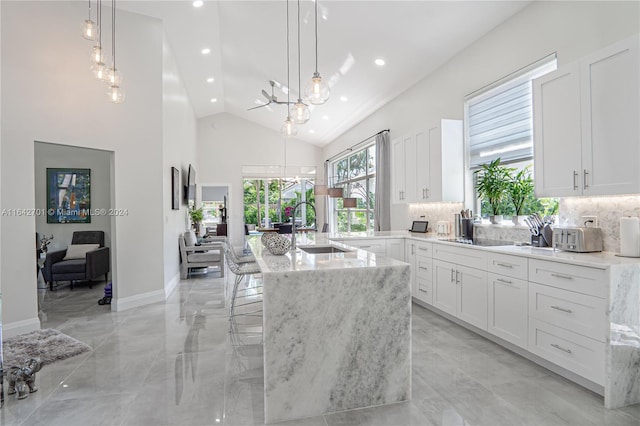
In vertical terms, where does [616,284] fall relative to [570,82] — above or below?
below

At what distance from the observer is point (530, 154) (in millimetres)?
3658

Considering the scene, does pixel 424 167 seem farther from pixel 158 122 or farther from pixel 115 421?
pixel 115 421

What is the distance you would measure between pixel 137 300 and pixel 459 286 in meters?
4.05

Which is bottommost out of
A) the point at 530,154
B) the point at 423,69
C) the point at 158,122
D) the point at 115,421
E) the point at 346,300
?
the point at 115,421

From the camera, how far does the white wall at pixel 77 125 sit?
12.1 ft

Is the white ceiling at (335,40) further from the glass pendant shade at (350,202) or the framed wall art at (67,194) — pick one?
the framed wall art at (67,194)

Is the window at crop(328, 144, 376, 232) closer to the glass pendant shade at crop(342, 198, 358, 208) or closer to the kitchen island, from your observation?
the glass pendant shade at crop(342, 198, 358, 208)

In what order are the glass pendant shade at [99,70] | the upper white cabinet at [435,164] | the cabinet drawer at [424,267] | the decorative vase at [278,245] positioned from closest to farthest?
1. the decorative vase at [278,245]
2. the glass pendant shade at [99,70]
3. the cabinet drawer at [424,267]
4. the upper white cabinet at [435,164]

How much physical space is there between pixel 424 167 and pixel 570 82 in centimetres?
221

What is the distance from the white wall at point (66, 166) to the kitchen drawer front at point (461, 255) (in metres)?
5.67

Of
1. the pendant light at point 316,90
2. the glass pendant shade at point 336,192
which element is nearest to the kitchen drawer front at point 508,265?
the pendant light at point 316,90

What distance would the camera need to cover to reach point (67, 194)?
20.8 ft

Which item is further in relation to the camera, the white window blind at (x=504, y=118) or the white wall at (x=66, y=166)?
the white wall at (x=66, y=166)

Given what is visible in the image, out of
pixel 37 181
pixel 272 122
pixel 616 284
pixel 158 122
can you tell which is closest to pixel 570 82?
pixel 616 284
